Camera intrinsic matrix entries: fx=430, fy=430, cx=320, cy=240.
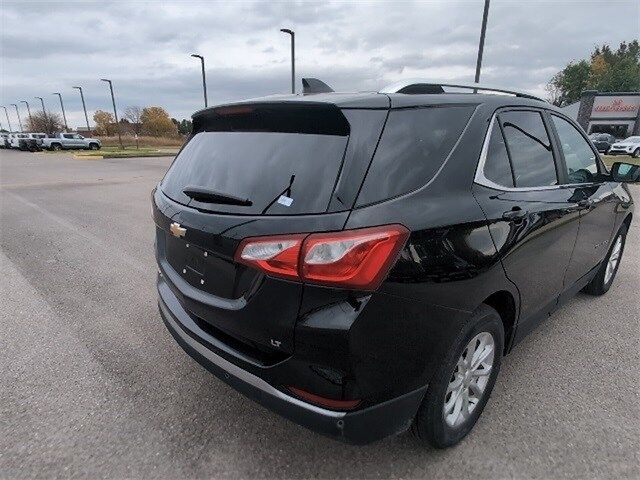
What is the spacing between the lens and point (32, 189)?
12.0 m

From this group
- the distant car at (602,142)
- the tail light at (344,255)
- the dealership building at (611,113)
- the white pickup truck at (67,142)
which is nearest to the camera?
the tail light at (344,255)

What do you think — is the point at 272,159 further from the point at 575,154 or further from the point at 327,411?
the point at 575,154

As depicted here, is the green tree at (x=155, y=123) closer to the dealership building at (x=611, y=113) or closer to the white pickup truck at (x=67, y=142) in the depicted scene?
the white pickup truck at (x=67, y=142)

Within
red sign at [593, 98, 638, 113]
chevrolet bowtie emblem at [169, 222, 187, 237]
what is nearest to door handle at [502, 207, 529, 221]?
chevrolet bowtie emblem at [169, 222, 187, 237]

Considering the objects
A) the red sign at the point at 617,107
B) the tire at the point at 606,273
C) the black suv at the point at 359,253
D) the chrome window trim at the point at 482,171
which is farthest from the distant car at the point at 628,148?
the chrome window trim at the point at 482,171

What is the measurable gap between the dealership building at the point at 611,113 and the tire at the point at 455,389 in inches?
2077

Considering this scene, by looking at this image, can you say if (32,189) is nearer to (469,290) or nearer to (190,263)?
(190,263)

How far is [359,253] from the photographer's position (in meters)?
1.64

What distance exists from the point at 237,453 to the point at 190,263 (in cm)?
100

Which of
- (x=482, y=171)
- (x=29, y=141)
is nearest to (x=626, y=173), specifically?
(x=482, y=171)

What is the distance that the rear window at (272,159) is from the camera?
1.80 m

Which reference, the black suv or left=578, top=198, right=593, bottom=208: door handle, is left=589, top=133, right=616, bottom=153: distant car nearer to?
left=578, top=198, right=593, bottom=208: door handle

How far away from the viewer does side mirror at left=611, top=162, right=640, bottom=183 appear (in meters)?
3.66

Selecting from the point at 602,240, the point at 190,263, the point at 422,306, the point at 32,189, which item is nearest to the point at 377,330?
the point at 422,306
